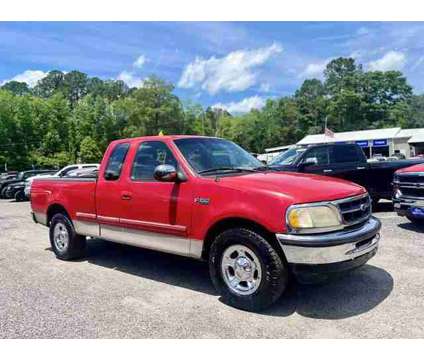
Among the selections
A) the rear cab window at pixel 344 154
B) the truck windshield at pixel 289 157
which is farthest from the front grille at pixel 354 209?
the rear cab window at pixel 344 154

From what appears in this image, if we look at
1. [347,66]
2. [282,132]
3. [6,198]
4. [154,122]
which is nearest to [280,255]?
[6,198]

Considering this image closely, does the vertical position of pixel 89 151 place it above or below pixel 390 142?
above

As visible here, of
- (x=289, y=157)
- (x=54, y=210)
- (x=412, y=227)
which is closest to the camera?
(x=54, y=210)

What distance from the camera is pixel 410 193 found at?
771 cm

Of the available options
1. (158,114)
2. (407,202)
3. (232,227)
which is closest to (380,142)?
(158,114)

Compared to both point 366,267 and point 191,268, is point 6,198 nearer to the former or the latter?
point 191,268

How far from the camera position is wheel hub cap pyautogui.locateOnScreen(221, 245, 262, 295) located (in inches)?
171

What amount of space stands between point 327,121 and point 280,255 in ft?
277

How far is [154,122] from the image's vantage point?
→ 189ft

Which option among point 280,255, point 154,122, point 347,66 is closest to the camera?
point 280,255

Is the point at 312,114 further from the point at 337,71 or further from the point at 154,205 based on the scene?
the point at 154,205

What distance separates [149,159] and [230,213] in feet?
5.44

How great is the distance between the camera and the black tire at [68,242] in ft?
22.3

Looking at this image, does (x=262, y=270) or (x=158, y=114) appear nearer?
(x=262, y=270)
